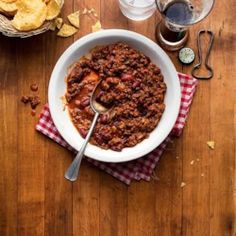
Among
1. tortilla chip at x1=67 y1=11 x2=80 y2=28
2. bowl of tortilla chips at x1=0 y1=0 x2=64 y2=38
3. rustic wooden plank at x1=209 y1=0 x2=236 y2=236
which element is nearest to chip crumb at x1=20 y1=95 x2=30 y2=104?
bowl of tortilla chips at x1=0 y1=0 x2=64 y2=38

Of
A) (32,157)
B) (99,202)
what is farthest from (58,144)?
(99,202)

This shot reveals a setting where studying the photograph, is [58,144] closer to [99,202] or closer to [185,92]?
[99,202]

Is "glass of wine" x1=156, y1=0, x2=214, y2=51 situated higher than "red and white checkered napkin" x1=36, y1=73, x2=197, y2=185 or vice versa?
"glass of wine" x1=156, y1=0, x2=214, y2=51

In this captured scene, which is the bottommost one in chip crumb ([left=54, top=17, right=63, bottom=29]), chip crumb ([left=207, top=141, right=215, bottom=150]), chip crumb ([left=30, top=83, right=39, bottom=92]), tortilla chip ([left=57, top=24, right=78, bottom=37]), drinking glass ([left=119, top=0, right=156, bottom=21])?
chip crumb ([left=207, top=141, right=215, bottom=150])

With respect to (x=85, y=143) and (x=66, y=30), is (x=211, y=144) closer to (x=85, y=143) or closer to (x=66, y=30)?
(x=85, y=143)

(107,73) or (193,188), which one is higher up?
(107,73)

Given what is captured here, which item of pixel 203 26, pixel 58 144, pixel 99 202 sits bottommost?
pixel 99 202

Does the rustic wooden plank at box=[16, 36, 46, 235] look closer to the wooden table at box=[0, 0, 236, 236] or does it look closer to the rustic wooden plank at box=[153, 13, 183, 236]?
the wooden table at box=[0, 0, 236, 236]
